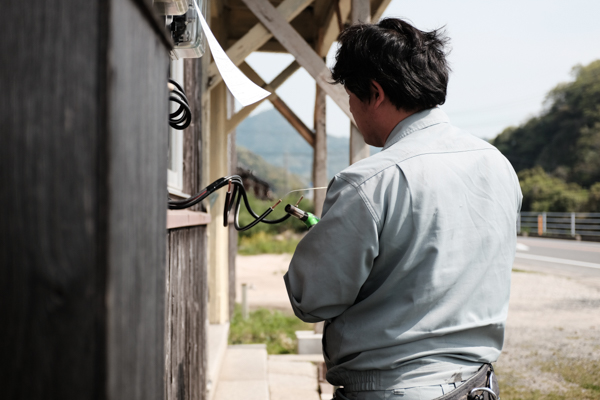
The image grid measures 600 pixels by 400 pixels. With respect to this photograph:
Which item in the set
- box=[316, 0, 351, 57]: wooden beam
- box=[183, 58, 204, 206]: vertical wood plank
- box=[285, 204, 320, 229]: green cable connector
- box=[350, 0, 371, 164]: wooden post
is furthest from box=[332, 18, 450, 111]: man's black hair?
box=[316, 0, 351, 57]: wooden beam

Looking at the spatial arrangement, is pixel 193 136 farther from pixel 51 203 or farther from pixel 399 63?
pixel 51 203

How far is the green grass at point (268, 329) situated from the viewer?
5.39m

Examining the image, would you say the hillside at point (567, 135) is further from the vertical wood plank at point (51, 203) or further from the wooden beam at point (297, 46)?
the vertical wood plank at point (51, 203)

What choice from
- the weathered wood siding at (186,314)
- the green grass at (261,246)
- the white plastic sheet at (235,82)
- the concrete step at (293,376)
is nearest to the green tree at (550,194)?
the green grass at (261,246)

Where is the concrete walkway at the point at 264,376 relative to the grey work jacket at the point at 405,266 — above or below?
below

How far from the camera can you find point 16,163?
1.62 ft

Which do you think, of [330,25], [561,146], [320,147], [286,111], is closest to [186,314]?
[320,147]

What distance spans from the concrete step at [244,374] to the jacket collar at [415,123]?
2.92m

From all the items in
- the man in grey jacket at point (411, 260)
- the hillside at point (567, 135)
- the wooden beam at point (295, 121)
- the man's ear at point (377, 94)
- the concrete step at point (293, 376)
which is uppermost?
the hillside at point (567, 135)

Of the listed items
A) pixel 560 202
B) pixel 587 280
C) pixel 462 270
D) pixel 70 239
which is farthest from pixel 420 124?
pixel 560 202

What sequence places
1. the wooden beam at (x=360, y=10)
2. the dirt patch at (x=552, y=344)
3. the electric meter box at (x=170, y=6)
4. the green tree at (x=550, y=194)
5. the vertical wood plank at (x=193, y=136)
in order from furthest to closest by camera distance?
the green tree at (x=550, y=194) < the dirt patch at (x=552, y=344) < the wooden beam at (x=360, y=10) < the vertical wood plank at (x=193, y=136) < the electric meter box at (x=170, y=6)

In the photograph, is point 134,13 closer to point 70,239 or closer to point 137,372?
point 70,239

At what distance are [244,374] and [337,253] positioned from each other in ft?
11.2

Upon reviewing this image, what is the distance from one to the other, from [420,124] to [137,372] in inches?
35.1
